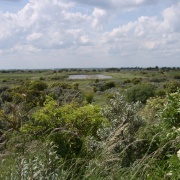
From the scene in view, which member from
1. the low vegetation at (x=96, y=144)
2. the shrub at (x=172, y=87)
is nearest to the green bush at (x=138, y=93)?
the shrub at (x=172, y=87)

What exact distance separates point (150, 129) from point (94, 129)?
2357 millimetres

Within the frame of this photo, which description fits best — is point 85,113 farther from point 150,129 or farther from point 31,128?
point 150,129

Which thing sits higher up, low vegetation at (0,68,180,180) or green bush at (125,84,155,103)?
low vegetation at (0,68,180,180)

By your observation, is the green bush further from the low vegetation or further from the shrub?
the low vegetation

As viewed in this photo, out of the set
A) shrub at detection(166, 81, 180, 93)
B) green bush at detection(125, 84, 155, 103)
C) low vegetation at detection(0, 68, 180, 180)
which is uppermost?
low vegetation at detection(0, 68, 180, 180)

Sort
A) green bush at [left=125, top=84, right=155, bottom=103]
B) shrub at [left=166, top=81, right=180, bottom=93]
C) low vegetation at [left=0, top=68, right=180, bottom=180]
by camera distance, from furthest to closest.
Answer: green bush at [left=125, top=84, right=155, bottom=103] → shrub at [left=166, top=81, right=180, bottom=93] → low vegetation at [left=0, top=68, right=180, bottom=180]

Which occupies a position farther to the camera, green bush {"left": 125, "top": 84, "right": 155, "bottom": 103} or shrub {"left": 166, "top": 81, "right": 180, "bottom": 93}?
green bush {"left": 125, "top": 84, "right": 155, "bottom": 103}

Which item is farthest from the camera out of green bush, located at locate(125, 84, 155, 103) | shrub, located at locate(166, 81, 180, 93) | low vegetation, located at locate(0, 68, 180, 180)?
green bush, located at locate(125, 84, 155, 103)

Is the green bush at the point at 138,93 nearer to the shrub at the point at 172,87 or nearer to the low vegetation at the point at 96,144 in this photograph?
the shrub at the point at 172,87

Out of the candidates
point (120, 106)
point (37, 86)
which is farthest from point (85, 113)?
point (37, 86)

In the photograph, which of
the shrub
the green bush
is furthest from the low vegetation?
the green bush

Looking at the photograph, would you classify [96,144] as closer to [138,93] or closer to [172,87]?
[138,93]

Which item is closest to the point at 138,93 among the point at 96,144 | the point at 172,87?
the point at 172,87

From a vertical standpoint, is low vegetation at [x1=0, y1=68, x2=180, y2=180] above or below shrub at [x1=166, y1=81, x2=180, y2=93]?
above
